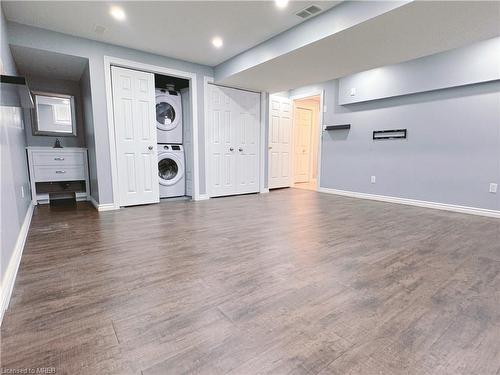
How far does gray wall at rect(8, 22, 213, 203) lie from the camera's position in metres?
3.04

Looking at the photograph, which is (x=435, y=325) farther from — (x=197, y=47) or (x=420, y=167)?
(x=197, y=47)

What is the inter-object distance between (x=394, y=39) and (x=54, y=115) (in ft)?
17.1

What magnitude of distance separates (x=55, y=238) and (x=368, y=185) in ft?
15.5

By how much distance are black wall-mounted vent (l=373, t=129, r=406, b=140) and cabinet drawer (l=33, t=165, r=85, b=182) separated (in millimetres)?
5156

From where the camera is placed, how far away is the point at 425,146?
4.03 meters

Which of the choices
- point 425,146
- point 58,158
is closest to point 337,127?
point 425,146

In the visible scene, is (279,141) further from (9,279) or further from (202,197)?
(9,279)

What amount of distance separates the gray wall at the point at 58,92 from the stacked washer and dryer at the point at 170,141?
1.47 metres

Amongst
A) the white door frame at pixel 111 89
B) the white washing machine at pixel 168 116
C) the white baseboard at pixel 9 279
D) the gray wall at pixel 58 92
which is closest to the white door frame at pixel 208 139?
the white door frame at pixel 111 89

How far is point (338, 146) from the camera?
529 centimetres

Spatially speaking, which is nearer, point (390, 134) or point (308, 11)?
point (308, 11)

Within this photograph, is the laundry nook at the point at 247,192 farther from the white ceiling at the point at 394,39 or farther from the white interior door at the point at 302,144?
the white interior door at the point at 302,144

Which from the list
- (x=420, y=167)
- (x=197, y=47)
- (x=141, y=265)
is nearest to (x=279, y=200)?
(x=420, y=167)

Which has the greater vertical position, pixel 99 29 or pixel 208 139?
pixel 99 29
